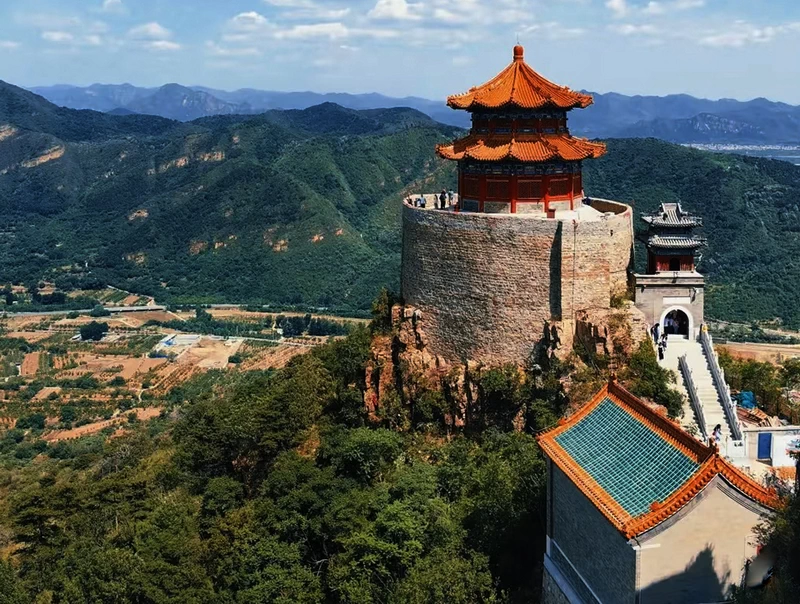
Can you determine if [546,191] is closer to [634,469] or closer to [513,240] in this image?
[513,240]

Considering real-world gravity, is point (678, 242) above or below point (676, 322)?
above

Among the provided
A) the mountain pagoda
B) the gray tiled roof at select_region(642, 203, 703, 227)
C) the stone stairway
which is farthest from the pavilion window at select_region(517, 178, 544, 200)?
the stone stairway

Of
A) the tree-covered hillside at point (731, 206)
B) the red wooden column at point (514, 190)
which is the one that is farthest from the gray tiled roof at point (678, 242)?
the tree-covered hillside at point (731, 206)

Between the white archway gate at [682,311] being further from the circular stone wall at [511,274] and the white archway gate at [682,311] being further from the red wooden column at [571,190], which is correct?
the red wooden column at [571,190]

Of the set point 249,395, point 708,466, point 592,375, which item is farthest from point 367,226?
point 708,466

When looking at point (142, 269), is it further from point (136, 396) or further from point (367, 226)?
point (136, 396)

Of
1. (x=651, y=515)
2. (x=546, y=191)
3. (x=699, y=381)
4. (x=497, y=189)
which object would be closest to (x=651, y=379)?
(x=699, y=381)

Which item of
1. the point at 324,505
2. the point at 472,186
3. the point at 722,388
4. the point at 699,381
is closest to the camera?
the point at 324,505

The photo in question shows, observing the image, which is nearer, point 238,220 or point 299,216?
point 299,216
